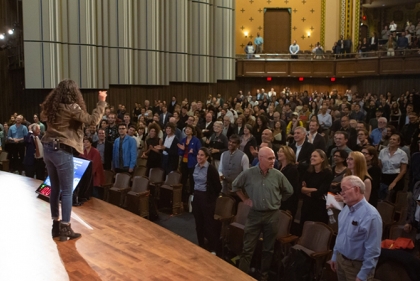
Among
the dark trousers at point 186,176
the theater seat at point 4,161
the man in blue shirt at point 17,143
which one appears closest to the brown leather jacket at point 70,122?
the dark trousers at point 186,176

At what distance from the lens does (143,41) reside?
593 inches

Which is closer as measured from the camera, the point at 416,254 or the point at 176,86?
the point at 416,254

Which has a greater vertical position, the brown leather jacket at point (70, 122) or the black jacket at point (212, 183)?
the brown leather jacket at point (70, 122)

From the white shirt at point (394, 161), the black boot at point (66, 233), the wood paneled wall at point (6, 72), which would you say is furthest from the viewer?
the wood paneled wall at point (6, 72)

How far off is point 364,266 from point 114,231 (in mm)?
2038

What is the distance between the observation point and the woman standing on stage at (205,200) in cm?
580

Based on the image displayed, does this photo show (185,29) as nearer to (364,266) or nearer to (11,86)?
Result: (11,86)

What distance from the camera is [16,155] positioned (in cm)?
1008

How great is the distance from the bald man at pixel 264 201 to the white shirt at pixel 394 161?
243 centimetres

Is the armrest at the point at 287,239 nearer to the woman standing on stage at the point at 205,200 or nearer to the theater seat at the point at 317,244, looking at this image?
the theater seat at the point at 317,244

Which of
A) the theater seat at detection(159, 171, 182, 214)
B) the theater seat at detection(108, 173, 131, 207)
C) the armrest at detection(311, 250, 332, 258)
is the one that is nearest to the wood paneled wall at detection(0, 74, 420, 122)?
the theater seat at detection(108, 173, 131, 207)

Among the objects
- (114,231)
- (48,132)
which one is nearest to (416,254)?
(114,231)

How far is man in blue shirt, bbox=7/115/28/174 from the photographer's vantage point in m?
9.65

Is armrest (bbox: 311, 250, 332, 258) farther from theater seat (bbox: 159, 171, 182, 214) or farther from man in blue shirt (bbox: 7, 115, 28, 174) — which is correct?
man in blue shirt (bbox: 7, 115, 28, 174)
